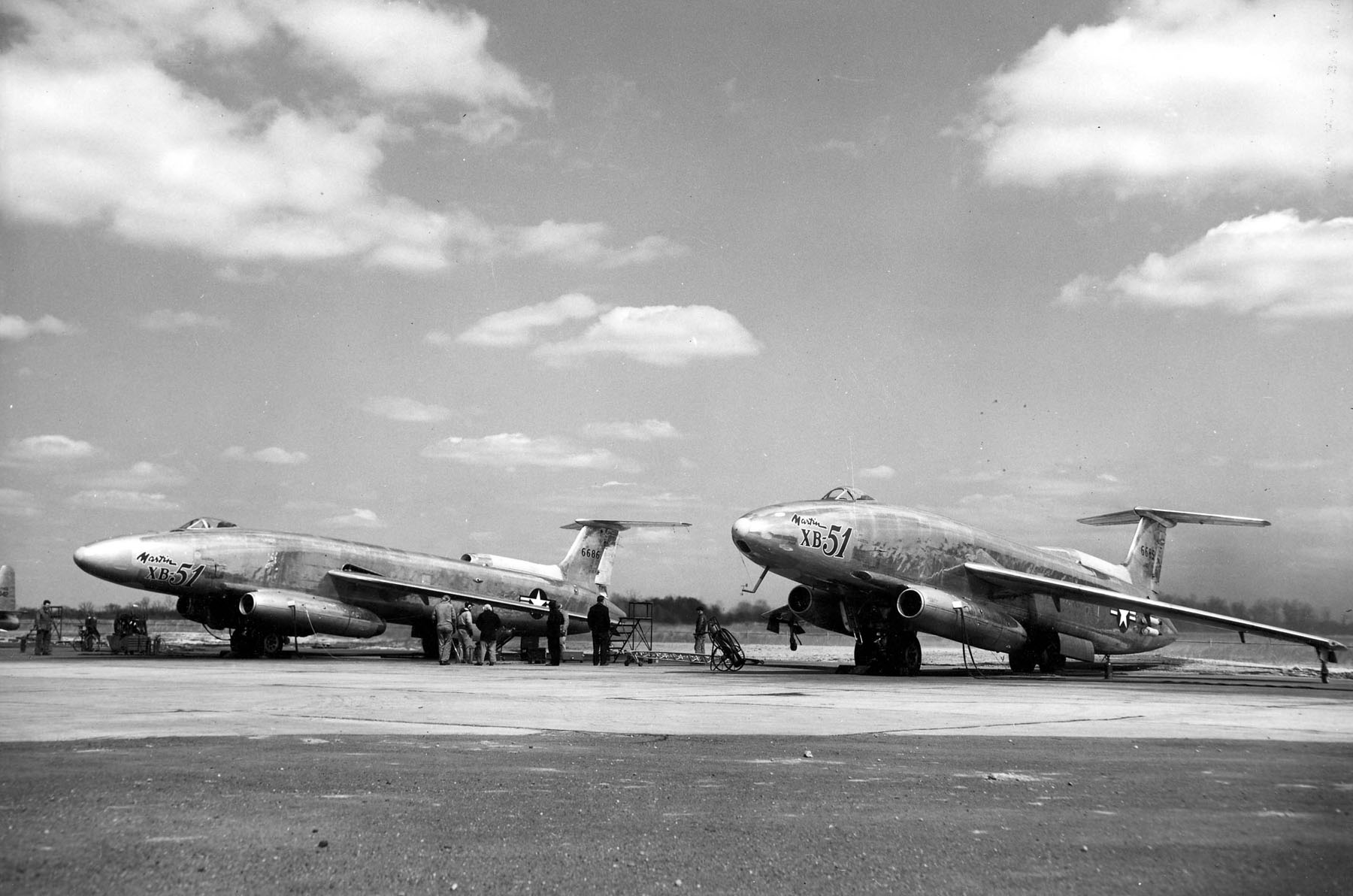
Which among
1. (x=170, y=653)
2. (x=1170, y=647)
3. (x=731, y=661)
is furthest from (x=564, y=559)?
(x=1170, y=647)

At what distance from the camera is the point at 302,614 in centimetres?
2747

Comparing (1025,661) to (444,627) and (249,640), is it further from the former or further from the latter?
(249,640)

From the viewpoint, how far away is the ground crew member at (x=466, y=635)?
1028 inches

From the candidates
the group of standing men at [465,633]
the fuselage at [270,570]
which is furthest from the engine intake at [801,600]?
the fuselage at [270,570]

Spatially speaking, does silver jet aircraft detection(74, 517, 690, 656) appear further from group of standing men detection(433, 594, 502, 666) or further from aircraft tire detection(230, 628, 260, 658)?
group of standing men detection(433, 594, 502, 666)

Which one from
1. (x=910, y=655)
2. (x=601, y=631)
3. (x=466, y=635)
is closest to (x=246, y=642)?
(x=466, y=635)

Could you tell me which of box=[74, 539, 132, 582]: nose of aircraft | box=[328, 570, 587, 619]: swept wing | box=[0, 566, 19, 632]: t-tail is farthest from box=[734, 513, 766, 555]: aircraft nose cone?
box=[0, 566, 19, 632]: t-tail

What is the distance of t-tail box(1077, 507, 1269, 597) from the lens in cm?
3130

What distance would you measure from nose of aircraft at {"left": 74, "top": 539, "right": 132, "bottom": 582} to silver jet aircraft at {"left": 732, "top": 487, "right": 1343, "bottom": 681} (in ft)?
47.0

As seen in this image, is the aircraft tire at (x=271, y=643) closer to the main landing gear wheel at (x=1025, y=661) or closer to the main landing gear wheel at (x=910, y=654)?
the main landing gear wheel at (x=910, y=654)

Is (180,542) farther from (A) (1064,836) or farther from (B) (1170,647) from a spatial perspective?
(B) (1170,647)

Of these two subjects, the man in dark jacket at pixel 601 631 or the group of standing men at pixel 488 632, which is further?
the man in dark jacket at pixel 601 631

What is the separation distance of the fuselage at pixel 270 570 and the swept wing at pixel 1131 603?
1595 cm

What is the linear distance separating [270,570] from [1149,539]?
23008mm
